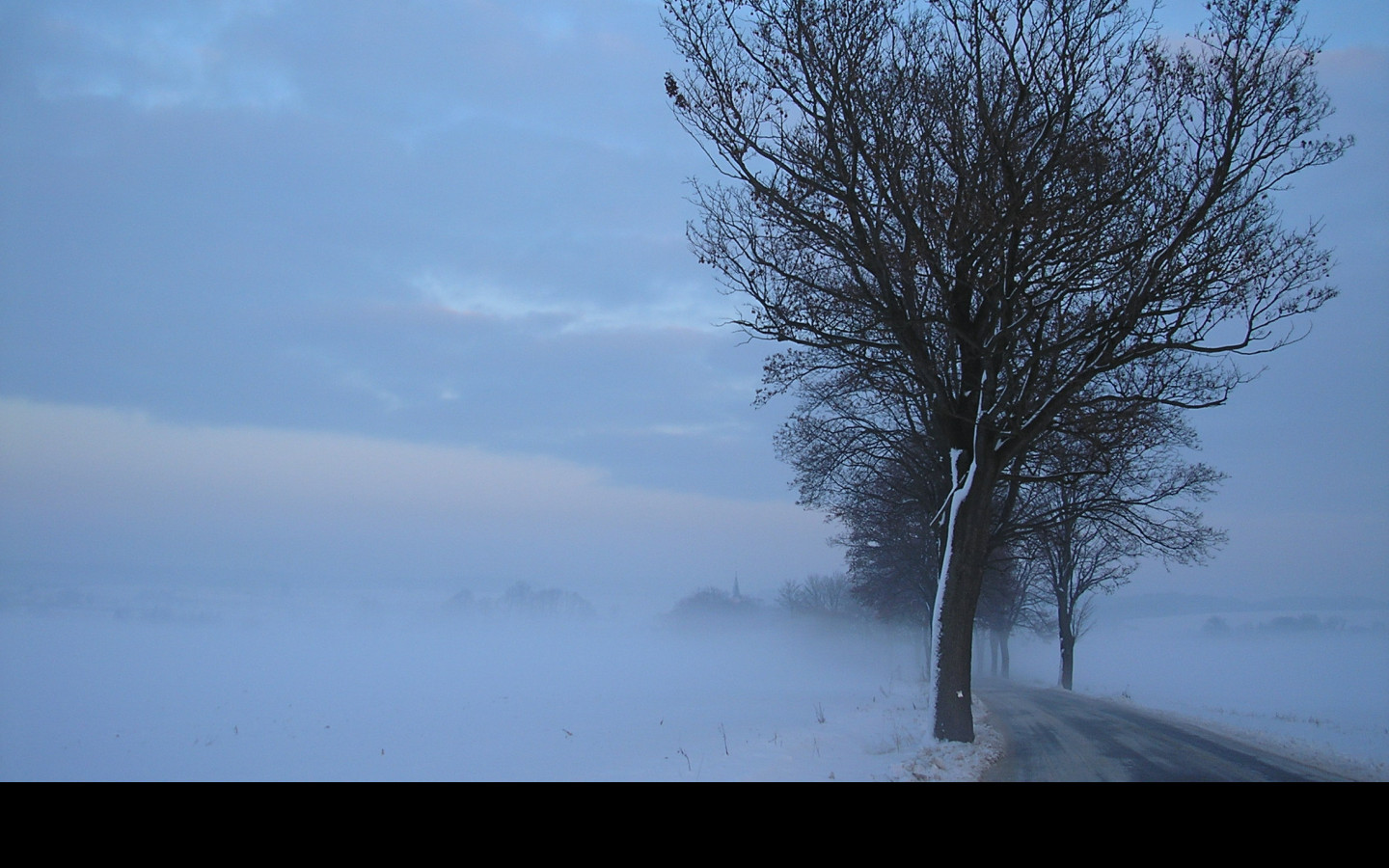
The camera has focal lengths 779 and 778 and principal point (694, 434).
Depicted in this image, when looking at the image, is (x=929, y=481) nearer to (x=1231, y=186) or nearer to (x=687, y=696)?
(x=1231, y=186)

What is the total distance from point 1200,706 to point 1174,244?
23.9 metres

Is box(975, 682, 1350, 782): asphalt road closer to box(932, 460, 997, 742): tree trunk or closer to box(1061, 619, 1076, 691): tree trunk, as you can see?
box(932, 460, 997, 742): tree trunk

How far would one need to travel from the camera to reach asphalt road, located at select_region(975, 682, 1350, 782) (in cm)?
1095

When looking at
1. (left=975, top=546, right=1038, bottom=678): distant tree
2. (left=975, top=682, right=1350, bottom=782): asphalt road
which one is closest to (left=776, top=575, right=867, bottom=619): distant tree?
(left=975, top=546, right=1038, bottom=678): distant tree

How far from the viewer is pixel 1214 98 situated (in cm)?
1225

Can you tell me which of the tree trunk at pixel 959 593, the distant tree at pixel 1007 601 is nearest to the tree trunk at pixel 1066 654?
the distant tree at pixel 1007 601

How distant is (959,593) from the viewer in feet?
44.7

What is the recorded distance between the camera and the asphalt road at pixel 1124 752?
10945 mm

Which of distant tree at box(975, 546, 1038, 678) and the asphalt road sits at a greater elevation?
distant tree at box(975, 546, 1038, 678)

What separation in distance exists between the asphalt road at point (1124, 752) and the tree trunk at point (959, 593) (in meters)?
1.24

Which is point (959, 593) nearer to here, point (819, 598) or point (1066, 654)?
point (1066, 654)

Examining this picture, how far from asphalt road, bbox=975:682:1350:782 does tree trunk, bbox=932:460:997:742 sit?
1.24 meters
